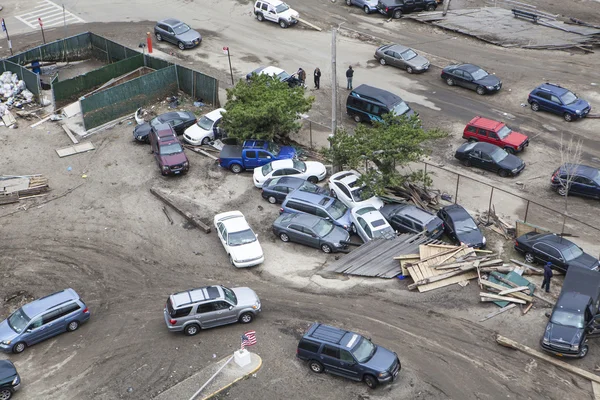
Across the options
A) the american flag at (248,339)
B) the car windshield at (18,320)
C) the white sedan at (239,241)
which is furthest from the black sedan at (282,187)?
the car windshield at (18,320)

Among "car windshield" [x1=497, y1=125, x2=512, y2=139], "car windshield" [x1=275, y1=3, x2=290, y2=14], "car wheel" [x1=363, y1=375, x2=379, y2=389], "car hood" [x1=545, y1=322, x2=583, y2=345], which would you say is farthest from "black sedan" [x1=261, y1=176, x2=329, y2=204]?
"car windshield" [x1=275, y1=3, x2=290, y2=14]

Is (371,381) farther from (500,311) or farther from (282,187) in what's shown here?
(282,187)

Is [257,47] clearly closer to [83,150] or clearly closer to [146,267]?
[83,150]

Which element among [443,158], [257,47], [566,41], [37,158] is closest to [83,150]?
[37,158]

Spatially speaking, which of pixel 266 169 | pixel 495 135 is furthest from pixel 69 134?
pixel 495 135

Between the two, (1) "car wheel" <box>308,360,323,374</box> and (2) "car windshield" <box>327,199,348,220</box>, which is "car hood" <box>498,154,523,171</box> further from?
(1) "car wheel" <box>308,360,323,374</box>
